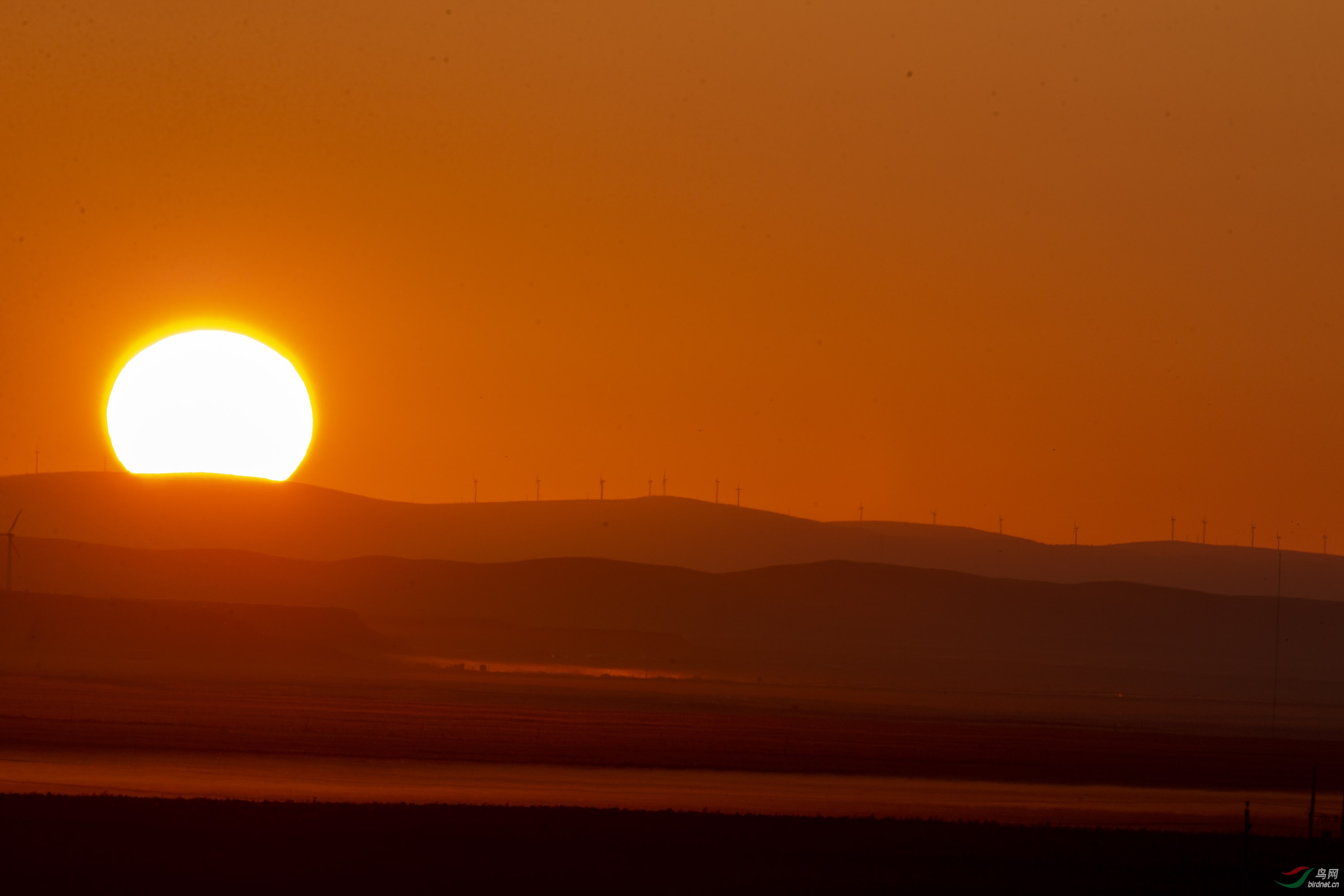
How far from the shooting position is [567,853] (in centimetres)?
3294

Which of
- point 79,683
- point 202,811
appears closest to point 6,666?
point 79,683

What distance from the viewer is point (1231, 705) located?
138 m

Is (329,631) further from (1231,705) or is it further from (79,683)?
(1231,705)

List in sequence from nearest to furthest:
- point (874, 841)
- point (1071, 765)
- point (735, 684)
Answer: point (874, 841)
point (1071, 765)
point (735, 684)

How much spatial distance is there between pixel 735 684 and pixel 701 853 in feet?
313

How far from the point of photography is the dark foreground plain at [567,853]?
29.8m
